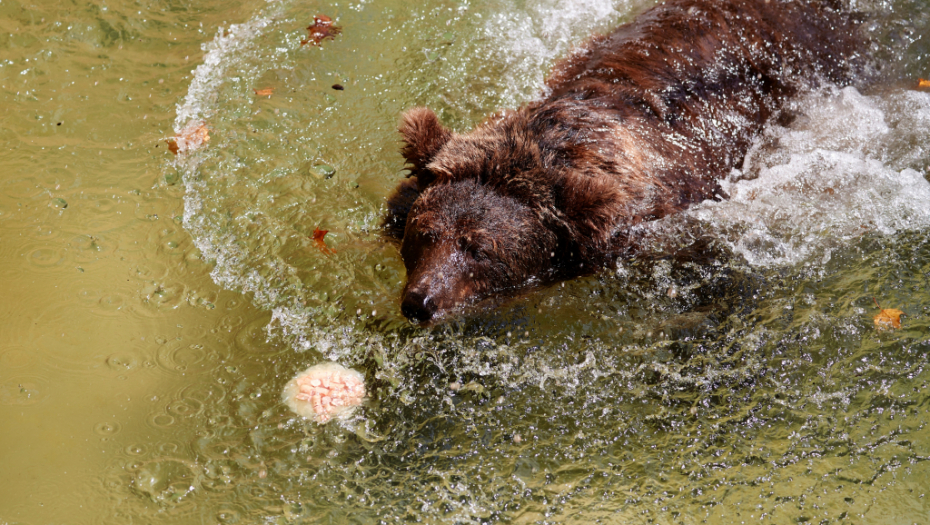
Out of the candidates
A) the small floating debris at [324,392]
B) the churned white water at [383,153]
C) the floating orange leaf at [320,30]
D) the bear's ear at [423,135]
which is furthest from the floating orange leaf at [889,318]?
the floating orange leaf at [320,30]

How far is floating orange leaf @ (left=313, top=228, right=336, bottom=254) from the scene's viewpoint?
4125mm

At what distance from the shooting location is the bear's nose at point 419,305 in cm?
326

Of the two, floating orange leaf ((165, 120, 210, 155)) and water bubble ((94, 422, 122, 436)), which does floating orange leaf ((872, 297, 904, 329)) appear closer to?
water bubble ((94, 422, 122, 436))

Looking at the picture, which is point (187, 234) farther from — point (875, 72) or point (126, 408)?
point (875, 72)

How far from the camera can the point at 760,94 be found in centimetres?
429

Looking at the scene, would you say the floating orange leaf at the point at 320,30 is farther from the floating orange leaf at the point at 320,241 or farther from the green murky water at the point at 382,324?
the floating orange leaf at the point at 320,241

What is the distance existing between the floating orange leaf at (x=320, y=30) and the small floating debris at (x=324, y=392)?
3047mm

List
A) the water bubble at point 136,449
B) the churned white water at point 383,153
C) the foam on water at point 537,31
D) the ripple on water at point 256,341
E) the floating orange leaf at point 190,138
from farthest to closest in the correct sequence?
→ the foam on water at point 537,31 → the floating orange leaf at point 190,138 → the churned white water at point 383,153 → the ripple on water at point 256,341 → the water bubble at point 136,449

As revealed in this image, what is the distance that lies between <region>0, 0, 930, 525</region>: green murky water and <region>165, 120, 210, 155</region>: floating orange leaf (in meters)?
0.10

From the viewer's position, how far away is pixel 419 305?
10.7 feet

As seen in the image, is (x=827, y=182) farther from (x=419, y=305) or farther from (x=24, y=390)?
(x=24, y=390)

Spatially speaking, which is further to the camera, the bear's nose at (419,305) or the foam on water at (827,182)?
the foam on water at (827,182)

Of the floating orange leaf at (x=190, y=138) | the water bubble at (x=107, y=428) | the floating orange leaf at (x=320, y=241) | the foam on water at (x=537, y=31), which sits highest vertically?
the foam on water at (x=537, y=31)

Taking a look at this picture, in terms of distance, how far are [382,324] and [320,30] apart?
2.92m
